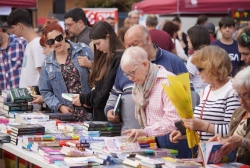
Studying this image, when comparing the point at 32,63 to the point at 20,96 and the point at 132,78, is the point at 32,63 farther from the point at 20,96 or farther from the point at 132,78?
the point at 132,78

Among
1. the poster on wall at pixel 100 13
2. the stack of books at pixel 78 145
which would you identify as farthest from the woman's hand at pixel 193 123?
the poster on wall at pixel 100 13

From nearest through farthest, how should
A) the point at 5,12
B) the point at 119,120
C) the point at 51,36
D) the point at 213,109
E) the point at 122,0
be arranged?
the point at 213,109
the point at 119,120
the point at 51,36
the point at 5,12
the point at 122,0

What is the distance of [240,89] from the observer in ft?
12.4

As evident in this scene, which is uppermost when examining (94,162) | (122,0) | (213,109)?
(122,0)

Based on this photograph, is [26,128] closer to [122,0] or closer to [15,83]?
[15,83]

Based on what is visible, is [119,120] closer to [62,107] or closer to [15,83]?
[62,107]

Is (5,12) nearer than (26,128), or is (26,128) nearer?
(26,128)

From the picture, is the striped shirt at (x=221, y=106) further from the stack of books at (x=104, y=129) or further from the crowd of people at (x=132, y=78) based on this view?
the stack of books at (x=104, y=129)

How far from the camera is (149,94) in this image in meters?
4.56

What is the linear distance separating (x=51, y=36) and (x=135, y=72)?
190cm

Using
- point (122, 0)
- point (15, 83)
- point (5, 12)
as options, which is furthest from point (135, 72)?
point (122, 0)

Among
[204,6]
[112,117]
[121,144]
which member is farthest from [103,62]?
[204,6]

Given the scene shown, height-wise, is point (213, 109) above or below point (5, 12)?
below

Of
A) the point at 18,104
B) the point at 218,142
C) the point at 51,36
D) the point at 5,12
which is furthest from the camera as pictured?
the point at 5,12
